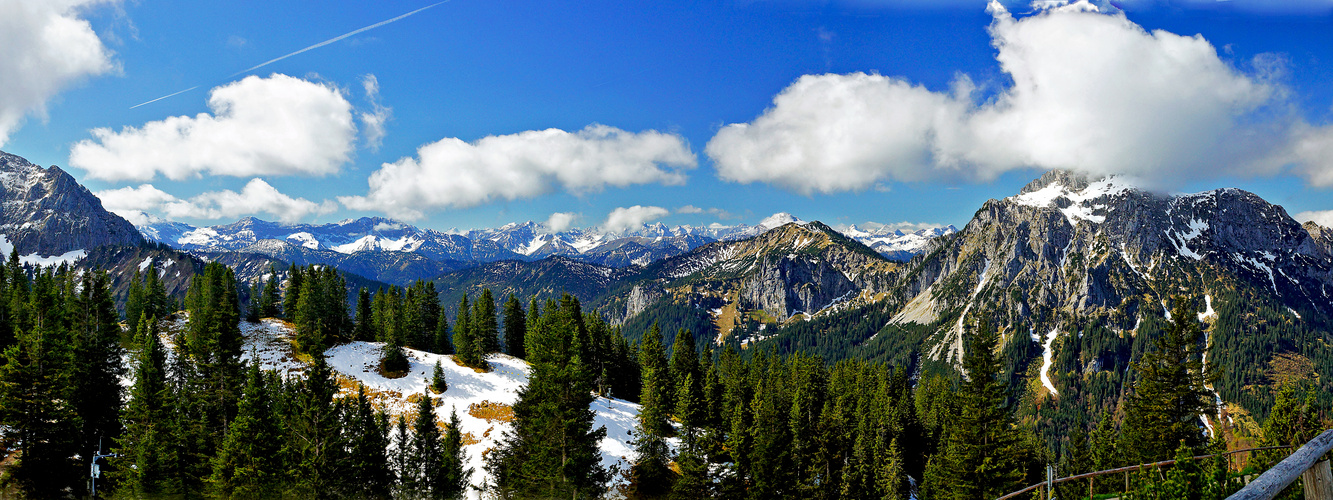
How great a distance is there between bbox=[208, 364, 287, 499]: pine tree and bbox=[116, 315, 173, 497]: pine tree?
5588 mm

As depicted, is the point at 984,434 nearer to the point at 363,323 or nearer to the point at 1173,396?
the point at 1173,396

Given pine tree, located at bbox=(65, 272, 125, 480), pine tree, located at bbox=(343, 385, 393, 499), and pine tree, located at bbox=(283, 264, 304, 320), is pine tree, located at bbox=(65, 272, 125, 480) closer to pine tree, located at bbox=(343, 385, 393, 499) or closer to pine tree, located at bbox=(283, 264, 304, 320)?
pine tree, located at bbox=(343, 385, 393, 499)

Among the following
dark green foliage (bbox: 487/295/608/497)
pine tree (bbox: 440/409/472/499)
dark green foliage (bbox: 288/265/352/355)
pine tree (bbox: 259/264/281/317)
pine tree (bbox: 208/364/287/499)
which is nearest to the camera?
pine tree (bbox: 208/364/287/499)

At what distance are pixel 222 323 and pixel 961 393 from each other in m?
58.8

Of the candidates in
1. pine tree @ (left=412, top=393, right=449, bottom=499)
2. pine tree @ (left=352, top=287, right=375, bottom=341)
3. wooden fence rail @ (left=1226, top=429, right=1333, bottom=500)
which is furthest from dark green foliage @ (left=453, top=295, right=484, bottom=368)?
wooden fence rail @ (left=1226, top=429, right=1333, bottom=500)

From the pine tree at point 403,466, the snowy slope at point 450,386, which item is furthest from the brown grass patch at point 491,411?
the pine tree at point 403,466

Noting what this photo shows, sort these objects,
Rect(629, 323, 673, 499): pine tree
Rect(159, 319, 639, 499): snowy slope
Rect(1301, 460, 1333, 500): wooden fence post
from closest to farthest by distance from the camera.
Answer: Rect(1301, 460, 1333, 500): wooden fence post < Rect(629, 323, 673, 499): pine tree < Rect(159, 319, 639, 499): snowy slope

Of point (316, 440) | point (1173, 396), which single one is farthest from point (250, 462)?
point (1173, 396)

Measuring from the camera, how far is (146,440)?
3806cm

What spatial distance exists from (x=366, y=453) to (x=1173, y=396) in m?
53.7

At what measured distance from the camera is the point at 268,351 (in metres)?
71.7

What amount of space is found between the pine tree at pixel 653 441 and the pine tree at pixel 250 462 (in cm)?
2681

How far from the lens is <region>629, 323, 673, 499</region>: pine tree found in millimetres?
49406

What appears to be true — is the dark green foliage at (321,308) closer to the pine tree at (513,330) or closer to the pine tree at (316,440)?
the pine tree at (513,330)
